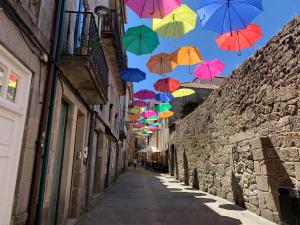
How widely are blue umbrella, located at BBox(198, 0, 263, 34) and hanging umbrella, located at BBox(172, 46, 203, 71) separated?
2386 mm

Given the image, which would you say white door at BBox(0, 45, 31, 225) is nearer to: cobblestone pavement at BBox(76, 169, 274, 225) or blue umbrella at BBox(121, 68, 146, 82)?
cobblestone pavement at BBox(76, 169, 274, 225)

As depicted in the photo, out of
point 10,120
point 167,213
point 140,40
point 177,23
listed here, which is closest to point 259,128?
point 167,213

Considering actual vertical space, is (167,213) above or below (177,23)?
below

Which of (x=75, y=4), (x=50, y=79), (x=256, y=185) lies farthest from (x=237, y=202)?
(x=75, y=4)

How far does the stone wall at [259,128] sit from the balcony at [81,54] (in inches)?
158

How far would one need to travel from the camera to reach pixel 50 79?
12.7ft

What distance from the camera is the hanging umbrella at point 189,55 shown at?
29.6 ft

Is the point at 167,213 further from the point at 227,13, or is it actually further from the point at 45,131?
the point at 227,13

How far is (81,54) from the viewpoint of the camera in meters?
4.56

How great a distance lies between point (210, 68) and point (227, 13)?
149 inches

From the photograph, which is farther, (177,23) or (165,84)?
(165,84)

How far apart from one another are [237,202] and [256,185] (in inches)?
54.9

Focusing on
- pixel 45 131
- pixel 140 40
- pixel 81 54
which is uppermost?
pixel 140 40

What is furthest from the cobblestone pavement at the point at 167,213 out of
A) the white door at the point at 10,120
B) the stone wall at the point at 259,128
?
the white door at the point at 10,120
